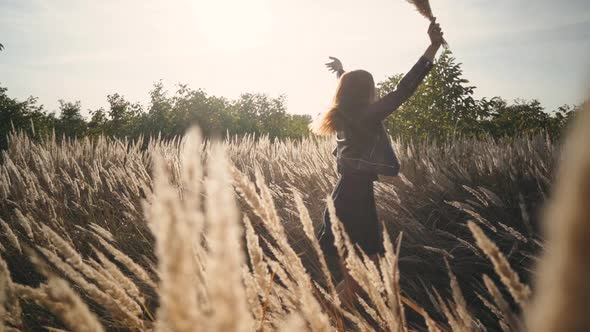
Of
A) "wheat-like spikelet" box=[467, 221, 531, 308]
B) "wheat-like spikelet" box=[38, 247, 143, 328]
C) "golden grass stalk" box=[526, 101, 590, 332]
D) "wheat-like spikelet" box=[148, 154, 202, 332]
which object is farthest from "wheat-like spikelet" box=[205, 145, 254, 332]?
"wheat-like spikelet" box=[38, 247, 143, 328]

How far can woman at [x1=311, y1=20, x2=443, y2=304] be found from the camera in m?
2.58

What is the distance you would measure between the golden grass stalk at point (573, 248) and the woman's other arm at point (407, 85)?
7.81ft

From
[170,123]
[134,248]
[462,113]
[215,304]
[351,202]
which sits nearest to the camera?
[215,304]

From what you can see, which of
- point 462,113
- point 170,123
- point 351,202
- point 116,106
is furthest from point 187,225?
point 116,106

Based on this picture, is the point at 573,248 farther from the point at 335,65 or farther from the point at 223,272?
the point at 335,65

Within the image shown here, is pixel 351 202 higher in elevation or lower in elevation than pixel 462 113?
lower

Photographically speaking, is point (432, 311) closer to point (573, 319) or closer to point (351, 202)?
point (351, 202)

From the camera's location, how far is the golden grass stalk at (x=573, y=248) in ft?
0.61

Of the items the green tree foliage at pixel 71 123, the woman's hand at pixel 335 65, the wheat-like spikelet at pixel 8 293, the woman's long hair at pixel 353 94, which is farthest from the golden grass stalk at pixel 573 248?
the green tree foliage at pixel 71 123

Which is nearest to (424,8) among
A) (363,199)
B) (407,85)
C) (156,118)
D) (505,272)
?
(407,85)

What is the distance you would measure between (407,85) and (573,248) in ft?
8.29

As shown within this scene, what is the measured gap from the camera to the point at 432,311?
2355mm

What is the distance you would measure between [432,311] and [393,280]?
6.21 ft

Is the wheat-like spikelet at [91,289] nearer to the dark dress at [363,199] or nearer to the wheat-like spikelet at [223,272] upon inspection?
the wheat-like spikelet at [223,272]
